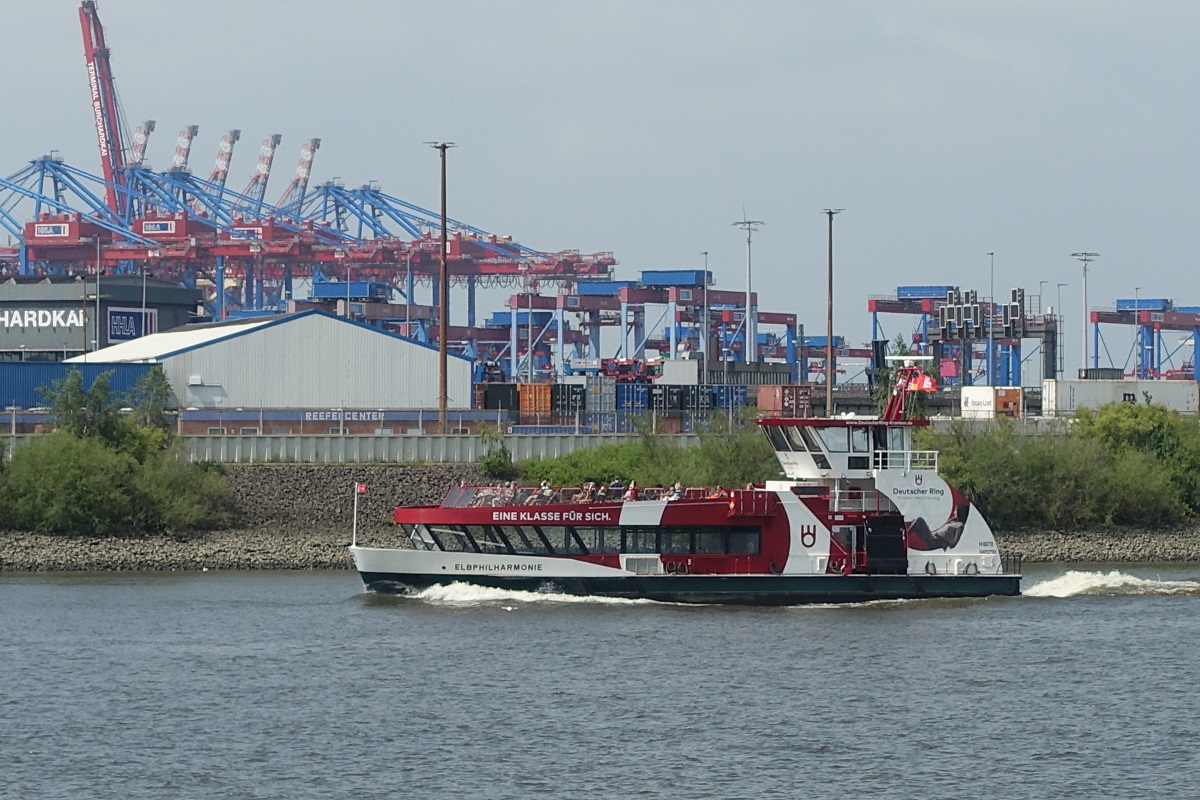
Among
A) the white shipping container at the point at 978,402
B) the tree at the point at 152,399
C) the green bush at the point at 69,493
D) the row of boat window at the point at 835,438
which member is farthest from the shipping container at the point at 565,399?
the row of boat window at the point at 835,438

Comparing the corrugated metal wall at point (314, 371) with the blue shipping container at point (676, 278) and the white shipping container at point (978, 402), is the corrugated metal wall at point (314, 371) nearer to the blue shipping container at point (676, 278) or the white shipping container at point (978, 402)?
the white shipping container at point (978, 402)

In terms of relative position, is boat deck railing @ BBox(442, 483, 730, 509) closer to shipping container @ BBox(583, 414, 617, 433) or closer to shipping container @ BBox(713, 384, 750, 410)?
shipping container @ BBox(583, 414, 617, 433)

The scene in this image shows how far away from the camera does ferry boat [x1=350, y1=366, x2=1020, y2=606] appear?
1676 inches

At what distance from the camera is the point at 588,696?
32.8 metres

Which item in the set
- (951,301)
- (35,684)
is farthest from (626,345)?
(35,684)

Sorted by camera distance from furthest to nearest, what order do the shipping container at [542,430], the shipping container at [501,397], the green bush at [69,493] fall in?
the shipping container at [501,397] < the shipping container at [542,430] < the green bush at [69,493]

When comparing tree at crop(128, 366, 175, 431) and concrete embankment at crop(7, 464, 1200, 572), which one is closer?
concrete embankment at crop(7, 464, 1200, 572)

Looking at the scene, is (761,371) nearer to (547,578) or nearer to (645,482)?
(645,482)

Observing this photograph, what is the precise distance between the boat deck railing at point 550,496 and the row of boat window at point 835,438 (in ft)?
6.68

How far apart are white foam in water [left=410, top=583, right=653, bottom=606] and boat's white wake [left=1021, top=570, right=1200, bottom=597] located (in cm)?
1080

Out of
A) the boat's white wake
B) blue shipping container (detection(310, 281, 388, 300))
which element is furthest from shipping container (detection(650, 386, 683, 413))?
blue shipping container (detection(310, 281, 388, 300))

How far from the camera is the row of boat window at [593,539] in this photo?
42.7m

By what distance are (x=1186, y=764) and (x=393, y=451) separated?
37533 millimetres

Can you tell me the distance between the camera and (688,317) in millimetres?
143500
